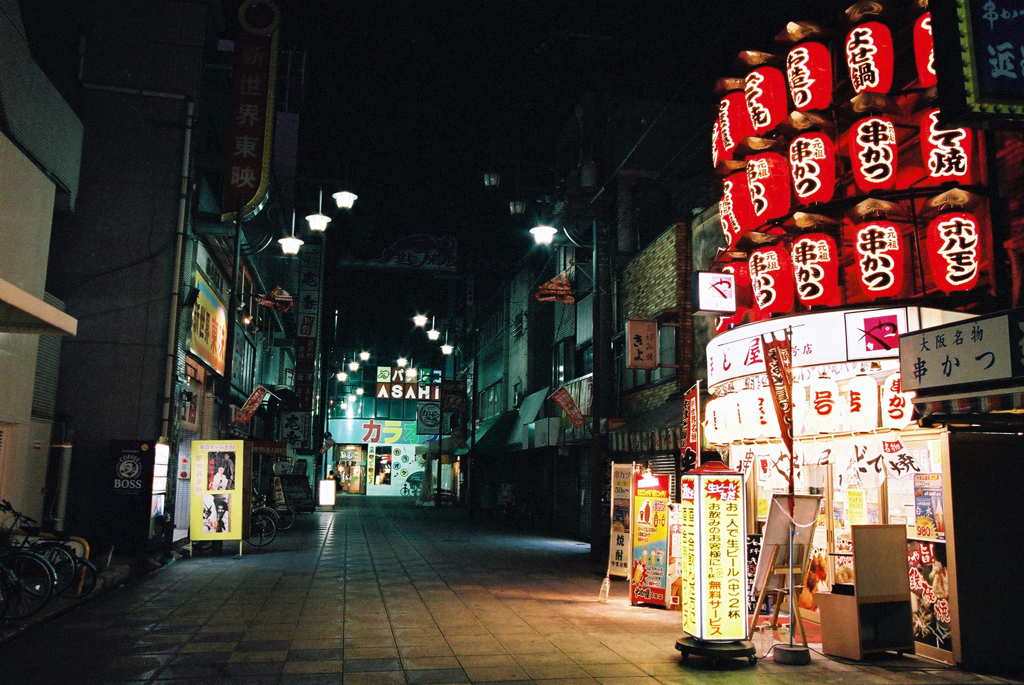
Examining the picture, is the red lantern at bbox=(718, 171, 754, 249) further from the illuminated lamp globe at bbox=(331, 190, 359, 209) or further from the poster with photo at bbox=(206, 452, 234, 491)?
the poster with photo at bbox=(206, 452, 234, 491)

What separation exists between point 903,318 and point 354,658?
8637 mm

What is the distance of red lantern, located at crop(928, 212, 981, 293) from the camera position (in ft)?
35.8

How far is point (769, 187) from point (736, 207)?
96 cm

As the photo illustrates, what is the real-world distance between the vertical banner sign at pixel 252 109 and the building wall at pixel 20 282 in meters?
5.88

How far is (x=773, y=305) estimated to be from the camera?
13.3 meters

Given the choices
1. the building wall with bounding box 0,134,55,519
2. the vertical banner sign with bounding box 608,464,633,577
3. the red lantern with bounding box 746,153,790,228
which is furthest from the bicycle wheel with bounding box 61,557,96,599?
the red lantern with bounding box 746,153,790,228

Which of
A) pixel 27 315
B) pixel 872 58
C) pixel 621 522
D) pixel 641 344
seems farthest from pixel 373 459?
pixel 872 58

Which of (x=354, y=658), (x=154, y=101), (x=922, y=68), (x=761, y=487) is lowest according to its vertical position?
(x=354, y=658)

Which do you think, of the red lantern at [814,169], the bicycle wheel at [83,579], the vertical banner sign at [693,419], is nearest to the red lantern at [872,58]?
the red lantern at [814,169]

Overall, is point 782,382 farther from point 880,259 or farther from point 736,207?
point 736,207

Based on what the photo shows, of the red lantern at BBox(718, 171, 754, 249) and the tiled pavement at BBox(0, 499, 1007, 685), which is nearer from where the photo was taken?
the tiled pavement at BBox(0, 499, 1007, 685)

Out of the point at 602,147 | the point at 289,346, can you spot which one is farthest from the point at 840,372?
the point at 289,346

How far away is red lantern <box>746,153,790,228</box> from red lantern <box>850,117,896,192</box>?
148 cm

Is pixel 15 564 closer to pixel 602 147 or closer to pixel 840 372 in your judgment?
pixel 840 372
